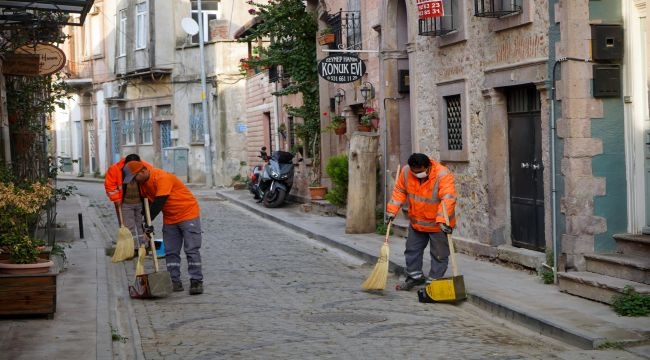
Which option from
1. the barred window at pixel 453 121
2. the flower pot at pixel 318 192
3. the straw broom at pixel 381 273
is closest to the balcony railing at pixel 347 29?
the flower pot at pixel 318 192

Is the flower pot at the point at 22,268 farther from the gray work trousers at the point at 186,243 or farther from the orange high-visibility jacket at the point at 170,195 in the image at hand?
the gray work trousers at the point at 186,243

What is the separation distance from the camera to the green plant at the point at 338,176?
19375mm

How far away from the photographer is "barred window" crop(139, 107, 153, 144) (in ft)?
137

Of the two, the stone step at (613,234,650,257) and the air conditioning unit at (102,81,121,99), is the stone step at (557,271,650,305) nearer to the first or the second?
the stone step at (613,234,650,257)

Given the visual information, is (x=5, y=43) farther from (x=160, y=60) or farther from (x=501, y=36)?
(x=160, y=60)

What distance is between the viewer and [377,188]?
60.8ft

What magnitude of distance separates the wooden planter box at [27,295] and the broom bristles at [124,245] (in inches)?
162

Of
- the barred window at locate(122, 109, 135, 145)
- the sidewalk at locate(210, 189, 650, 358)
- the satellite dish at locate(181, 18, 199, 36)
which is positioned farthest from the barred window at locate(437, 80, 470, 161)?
the barred window at locate(122, 109, 135, 145)

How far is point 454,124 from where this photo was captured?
14812 mm

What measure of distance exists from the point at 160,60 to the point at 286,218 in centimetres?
1941

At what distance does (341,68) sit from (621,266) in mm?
9161

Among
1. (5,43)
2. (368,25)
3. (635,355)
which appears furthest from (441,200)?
(368,25)

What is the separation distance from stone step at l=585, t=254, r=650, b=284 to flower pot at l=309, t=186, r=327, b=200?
12445mm

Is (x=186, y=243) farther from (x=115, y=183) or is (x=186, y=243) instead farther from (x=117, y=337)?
(x=115, y=183)
